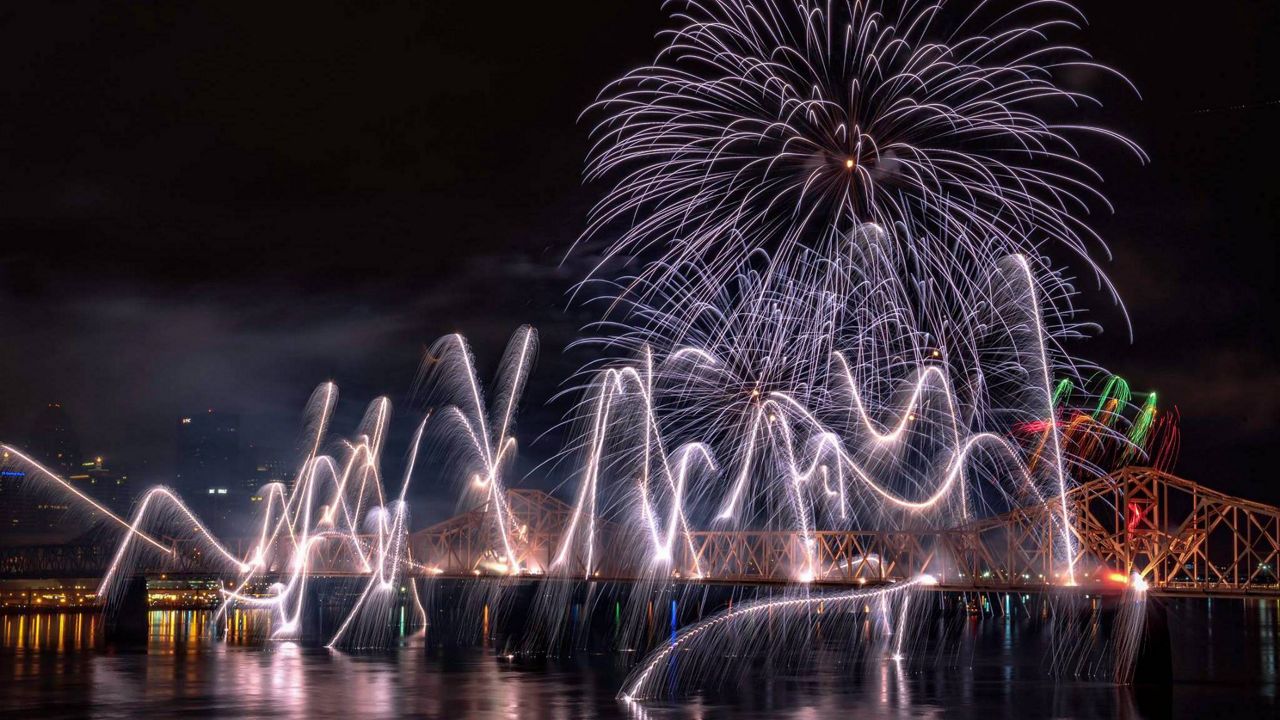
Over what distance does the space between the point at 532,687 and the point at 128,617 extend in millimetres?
63324

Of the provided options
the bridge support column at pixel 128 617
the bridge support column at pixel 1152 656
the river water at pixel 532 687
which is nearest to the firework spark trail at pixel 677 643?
the river water at pixel 532 687

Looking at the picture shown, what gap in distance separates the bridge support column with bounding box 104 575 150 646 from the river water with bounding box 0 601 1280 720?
9519 mm

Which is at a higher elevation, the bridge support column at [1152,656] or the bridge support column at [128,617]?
the bridge support column at [1152,656]

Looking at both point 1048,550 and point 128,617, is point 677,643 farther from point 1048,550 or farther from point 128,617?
point 128,617

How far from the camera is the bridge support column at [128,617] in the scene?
381 feet

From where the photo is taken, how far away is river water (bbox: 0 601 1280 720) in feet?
195

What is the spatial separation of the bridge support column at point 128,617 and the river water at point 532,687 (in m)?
9.52

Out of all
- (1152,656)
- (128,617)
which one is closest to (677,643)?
(1152,656)

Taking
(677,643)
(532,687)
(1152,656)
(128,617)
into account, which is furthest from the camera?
(128,617)

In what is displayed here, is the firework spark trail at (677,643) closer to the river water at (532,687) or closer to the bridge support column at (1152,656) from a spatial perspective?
the river water at (532,687)

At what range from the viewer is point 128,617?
120m

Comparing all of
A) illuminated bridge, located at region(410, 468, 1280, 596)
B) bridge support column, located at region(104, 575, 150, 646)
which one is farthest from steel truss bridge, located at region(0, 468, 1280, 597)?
bridge support column, located at region(104, 575, 150, 646)

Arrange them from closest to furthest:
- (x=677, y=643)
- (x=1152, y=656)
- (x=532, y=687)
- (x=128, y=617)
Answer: (x=677, y=643) < (x=1152, y=656) < (x=532, y=687) < (x=128, y=617)

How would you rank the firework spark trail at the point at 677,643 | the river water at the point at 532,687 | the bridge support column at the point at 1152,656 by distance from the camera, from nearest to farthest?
the firework spark trail at the point at 677,643 < the river water at the point at 532,687 < the bridge support column at the point at 1152,656
